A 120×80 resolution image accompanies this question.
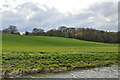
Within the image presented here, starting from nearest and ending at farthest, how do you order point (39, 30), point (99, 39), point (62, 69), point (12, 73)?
point (12, 73), point (62, 69), point (99, 39), point (39, 30)

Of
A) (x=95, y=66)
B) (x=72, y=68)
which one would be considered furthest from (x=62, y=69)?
(x=95, y=66)

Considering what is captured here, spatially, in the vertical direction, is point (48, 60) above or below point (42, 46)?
above

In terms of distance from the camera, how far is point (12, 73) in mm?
9758

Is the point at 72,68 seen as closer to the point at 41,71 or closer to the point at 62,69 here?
the point at 62,69

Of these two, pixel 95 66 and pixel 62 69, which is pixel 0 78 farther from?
pixel 95 66

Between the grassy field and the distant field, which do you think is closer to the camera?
the grassy field

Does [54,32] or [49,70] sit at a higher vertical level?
[54,32]

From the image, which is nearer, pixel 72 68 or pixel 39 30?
pixel 72 68

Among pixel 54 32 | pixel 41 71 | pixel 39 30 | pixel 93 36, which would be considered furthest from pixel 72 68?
pixel 39 30

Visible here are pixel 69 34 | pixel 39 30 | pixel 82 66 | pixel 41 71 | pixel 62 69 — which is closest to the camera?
pixel 41 71

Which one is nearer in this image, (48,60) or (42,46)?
(48,60)

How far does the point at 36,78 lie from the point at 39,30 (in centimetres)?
11964

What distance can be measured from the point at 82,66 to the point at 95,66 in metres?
1.79

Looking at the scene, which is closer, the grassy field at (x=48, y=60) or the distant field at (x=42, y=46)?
the grassy field at (x=48, y=60)
